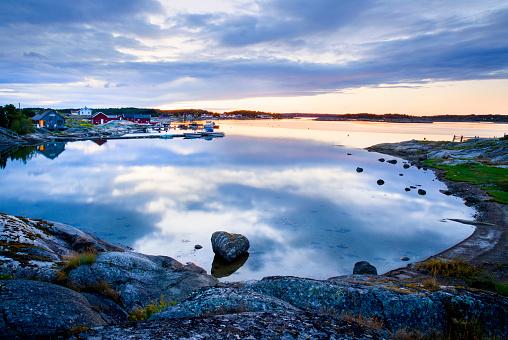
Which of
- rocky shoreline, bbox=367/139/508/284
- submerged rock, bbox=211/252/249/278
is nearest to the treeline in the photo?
submerged rock, bbox=211/252/249/278

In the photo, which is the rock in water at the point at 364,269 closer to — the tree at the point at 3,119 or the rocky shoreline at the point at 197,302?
→ the rocky shoreline at the point at 197,302

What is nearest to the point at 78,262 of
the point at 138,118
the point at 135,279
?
the point at 135,279

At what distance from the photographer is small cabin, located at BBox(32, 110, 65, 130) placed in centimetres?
10110

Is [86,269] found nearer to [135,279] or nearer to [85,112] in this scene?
[135,279]

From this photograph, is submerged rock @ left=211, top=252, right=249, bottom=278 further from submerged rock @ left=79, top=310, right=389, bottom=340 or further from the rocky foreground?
submerged rock @ left=79, top=310, right=389, bottom=340

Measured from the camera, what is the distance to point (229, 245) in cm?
1777

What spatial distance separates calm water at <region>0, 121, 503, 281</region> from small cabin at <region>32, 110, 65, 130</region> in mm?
60491

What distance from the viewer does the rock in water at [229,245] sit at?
17656mm

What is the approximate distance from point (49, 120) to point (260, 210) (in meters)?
111

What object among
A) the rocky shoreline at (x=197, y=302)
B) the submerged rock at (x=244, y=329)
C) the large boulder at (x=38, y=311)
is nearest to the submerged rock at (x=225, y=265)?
the rocky shoreline at (x=197, y=302)

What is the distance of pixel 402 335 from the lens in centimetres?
597

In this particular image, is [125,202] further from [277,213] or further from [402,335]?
[402,335]

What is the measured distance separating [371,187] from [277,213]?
17.8 meters

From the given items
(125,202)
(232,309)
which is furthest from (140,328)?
(125,202)
